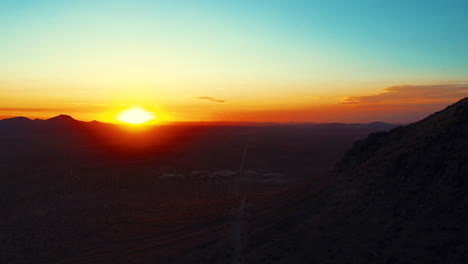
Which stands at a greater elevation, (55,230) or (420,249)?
(420,249)

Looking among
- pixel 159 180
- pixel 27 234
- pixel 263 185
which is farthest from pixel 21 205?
pixel 263 185

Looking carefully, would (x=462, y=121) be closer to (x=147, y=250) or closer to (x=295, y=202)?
(x=295, y=202)

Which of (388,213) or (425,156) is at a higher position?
(425,156)

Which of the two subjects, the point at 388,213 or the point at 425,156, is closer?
the point at 388,213

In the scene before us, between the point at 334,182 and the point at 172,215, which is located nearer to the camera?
the point at 334,182

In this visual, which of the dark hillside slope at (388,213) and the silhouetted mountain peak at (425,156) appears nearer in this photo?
the dark hillside slope at (388,213)

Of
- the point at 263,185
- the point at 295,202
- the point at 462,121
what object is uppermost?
the point at 462,121
